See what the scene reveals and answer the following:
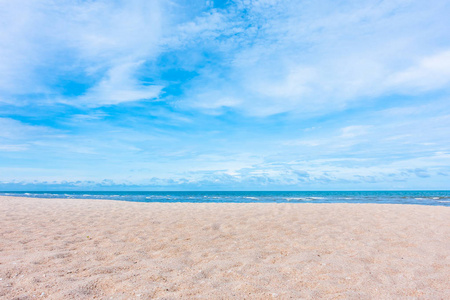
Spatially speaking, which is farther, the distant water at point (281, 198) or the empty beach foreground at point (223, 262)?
the distant water at point (281, 198)

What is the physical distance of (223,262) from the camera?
5.02m

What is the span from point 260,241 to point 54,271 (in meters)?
4.45

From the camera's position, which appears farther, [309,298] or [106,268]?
[106,268]

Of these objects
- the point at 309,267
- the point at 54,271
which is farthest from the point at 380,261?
the point at 54,271

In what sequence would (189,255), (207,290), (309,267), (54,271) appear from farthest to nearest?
(189,255), (309,267), (54,271), (207,290)

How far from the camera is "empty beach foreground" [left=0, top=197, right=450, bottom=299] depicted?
12.4ft

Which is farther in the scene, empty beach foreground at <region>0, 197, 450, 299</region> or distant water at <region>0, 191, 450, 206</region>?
distant water at <region>0, 191, 450, 206</region>

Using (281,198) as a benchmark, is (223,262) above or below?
below

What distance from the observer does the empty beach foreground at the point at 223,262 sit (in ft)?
12.4

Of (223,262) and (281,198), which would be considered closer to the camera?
(223,262)

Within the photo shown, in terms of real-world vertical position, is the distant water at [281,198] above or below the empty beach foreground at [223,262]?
above

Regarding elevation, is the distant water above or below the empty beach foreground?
above

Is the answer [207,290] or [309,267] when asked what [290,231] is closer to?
[309,267]

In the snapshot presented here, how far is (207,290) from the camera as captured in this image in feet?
12.4
